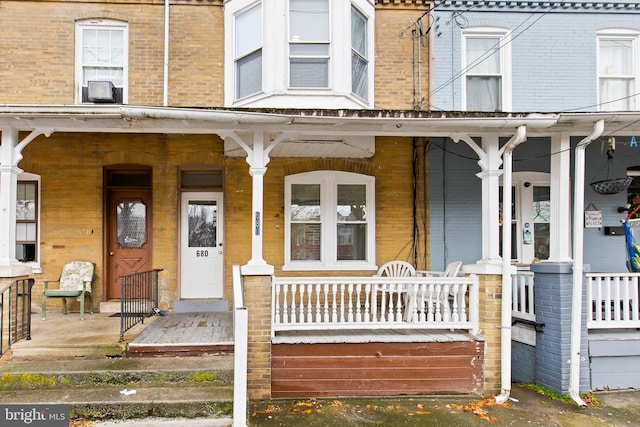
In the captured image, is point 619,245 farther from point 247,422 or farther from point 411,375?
point 247,422

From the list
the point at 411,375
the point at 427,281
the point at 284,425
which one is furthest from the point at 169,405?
the point at 427,281

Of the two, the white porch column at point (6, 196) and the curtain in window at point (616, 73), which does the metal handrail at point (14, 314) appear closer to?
the white porch column at point (6, 196)

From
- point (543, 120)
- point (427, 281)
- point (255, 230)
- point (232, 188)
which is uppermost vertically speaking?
point (543, 120)

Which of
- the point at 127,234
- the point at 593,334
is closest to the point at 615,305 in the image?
the point at 593,334

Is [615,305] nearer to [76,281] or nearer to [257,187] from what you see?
[257,187]

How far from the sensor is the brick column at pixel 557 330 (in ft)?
17.7

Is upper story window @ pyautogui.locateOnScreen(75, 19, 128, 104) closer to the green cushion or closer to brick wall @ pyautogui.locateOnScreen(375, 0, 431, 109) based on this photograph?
the green cushion

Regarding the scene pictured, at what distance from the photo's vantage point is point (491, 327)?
5.41 m

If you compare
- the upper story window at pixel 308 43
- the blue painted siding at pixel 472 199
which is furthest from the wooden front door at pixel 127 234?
the blue painted siding at pixel 472 199

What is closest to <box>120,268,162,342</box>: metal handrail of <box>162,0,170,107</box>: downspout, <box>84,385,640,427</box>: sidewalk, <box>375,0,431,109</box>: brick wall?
<box>84,385,640,427</box>: sidewalk

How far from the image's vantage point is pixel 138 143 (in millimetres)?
7281

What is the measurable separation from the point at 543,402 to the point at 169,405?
15.1 feet

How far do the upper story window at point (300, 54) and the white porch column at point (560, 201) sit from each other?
3.12 metres

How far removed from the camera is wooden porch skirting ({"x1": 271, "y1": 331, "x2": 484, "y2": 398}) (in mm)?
5211
